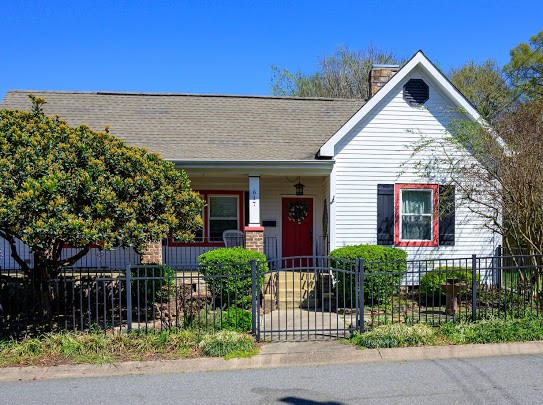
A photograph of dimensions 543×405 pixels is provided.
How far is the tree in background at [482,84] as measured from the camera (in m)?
24.7

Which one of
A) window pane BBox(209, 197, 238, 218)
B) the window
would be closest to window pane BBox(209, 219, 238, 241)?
the window

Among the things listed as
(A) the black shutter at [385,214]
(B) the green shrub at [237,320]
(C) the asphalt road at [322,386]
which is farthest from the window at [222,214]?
(C) the asphalt road at [322,386]

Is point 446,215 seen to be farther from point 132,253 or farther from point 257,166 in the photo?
point 132,253

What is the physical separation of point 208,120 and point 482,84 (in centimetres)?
1973

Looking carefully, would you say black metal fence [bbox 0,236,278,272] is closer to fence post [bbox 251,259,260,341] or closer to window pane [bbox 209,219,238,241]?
window pane [bbox 209,219,238,241]

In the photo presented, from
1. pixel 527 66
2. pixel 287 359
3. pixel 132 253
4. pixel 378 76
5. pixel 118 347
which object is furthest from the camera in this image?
pixel 527 66

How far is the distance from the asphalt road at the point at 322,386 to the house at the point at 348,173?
18.5 ft

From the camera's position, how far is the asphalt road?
5383 mm

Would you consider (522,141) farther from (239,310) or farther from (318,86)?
(318,86)

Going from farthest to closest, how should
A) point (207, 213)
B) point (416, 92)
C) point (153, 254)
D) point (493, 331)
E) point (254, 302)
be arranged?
point (207, 213) → point (416, 92) → point (153, 254) → point (254, 302) → point (493, 331)

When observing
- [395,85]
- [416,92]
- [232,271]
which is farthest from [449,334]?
[416,92]

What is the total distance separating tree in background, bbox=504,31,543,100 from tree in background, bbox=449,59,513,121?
0.66 m

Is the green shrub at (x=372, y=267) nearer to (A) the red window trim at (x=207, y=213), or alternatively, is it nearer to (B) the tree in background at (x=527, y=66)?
(A) the red window trim at (x=207, y=213)

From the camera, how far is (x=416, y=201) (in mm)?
12312
